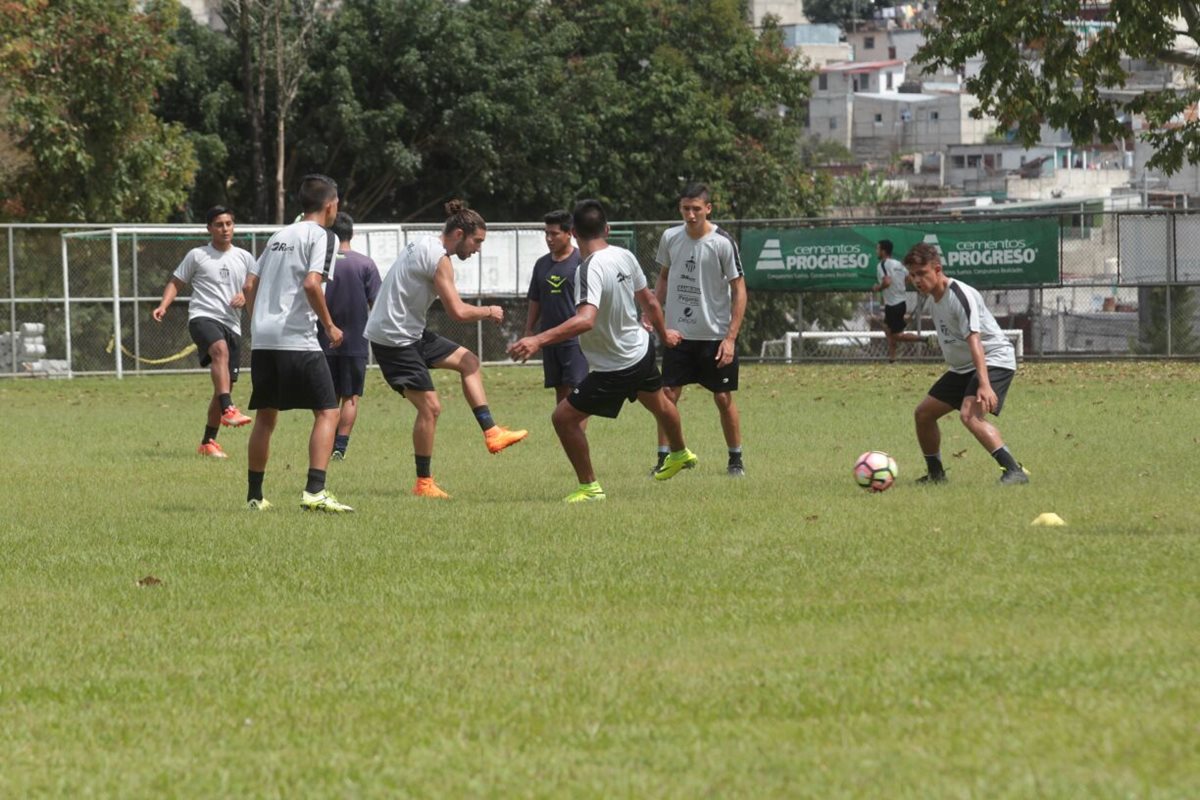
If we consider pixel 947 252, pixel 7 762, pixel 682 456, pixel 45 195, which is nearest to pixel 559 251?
pixel 682 456

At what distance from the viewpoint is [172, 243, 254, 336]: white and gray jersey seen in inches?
644

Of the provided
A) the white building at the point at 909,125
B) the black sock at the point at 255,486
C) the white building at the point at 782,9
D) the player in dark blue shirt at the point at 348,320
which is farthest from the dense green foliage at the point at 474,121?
the white building at the point at 782,9

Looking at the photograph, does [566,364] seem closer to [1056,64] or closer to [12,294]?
[1056,64]

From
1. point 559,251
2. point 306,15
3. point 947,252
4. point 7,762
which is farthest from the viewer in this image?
point 306,15

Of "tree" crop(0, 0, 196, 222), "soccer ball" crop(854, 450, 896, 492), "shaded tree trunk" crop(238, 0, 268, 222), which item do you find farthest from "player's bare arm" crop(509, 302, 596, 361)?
"shaded tree trunk" crop(238, 0, 268, 222)

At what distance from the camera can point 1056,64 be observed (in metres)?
22.6

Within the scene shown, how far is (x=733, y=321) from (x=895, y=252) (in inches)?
688

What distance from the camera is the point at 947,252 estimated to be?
29.9 m

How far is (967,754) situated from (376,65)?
41539mm

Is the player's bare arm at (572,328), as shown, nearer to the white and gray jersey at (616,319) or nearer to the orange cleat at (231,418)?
the white and gray jersey at (616,319)

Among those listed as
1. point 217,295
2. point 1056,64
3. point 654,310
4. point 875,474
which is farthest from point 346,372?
point 1056,64

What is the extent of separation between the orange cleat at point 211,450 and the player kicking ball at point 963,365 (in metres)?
6.16

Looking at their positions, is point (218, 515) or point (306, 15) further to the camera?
point (306, 15)

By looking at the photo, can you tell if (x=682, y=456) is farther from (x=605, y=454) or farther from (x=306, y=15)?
(x=306, y=15)
